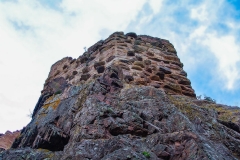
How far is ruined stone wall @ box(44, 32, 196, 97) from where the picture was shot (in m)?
9.12

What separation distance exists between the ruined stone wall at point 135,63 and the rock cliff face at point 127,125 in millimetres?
59

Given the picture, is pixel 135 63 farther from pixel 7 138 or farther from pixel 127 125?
pixel 7 138

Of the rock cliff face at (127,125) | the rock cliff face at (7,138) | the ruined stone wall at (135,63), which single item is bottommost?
the rock cliff face at (127,125)

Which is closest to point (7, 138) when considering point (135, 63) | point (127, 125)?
point (135, 63)

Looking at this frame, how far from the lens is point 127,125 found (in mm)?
5500

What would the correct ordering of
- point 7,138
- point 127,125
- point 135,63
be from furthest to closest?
point 7,138, point 135,63, point 127,125

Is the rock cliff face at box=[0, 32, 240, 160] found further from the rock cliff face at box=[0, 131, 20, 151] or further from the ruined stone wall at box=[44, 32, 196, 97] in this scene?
the rock cliff face at box=[0, 131, 20, 151]

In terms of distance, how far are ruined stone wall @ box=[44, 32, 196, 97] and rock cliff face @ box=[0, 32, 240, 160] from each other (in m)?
0.06

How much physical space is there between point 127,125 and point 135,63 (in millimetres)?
4140

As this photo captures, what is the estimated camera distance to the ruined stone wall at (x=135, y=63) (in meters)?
9.12

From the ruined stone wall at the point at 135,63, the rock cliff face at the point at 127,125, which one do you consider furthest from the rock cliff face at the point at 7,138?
the rock cliff face at the point at 127,125

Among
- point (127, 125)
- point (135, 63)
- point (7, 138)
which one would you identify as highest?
point (135, 63)

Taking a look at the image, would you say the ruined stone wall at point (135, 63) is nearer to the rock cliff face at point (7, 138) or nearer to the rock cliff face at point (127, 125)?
the rock cliff face at point (127, 125)

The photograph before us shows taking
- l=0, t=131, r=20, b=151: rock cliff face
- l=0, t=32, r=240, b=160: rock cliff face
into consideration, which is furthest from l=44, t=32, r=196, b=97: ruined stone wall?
l=0, t=131, r=20, b=151: rock cliff face
